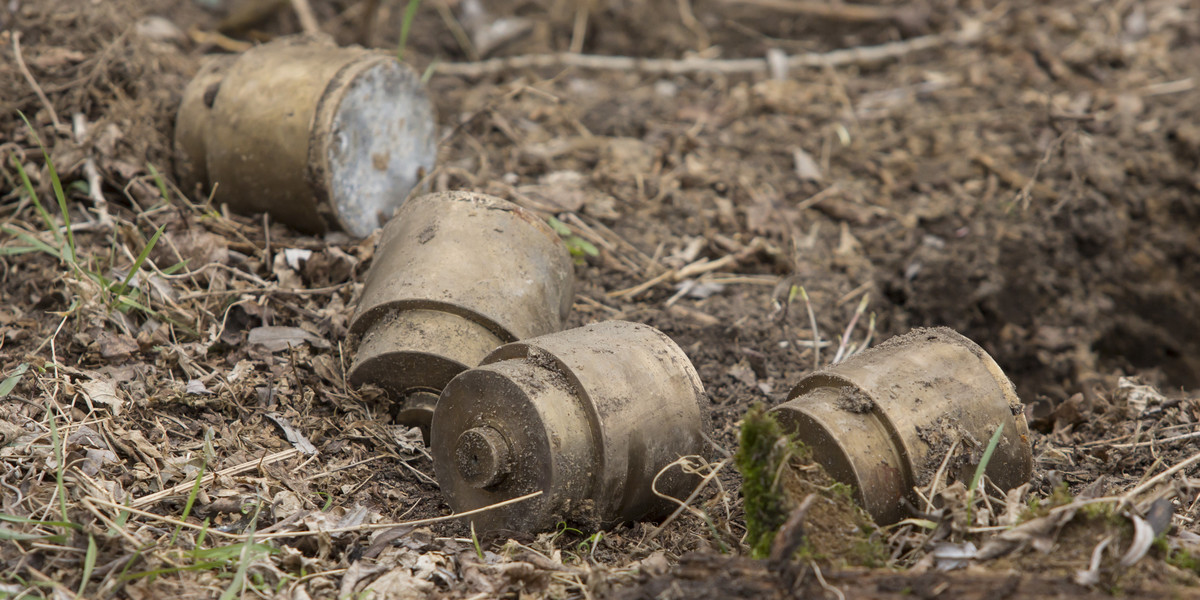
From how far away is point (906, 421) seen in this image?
2438mm

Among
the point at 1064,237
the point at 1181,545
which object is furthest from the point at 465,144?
the point at 1181,545

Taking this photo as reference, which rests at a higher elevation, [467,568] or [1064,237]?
[1064,237]

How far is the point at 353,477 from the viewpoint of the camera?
9.43 ft

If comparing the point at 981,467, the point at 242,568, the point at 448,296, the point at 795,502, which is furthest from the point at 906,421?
the point at 242,568

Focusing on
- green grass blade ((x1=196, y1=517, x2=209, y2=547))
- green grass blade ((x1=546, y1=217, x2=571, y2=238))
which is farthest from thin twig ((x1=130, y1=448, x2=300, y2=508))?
green grass blade ((x1=546, y1=217, x2=571, y2=238))

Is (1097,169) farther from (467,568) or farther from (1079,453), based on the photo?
(467,568)

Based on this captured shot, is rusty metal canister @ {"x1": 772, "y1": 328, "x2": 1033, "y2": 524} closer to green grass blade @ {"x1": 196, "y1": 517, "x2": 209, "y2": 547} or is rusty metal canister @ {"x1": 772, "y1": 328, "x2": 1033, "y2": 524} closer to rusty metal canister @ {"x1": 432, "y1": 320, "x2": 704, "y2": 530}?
rusty metal canister @ {"x1": 432, "y1": 320, "x2": 704, "y2": 530}

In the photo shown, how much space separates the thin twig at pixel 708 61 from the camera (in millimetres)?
5801

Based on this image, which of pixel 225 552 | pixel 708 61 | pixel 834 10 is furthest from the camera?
pixel 834 10

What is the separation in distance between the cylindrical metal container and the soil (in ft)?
0.49

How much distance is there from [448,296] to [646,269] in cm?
144

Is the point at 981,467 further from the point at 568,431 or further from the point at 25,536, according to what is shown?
the point at 25,536

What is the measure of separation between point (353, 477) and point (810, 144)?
344cm

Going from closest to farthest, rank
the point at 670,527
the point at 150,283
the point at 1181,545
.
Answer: the point at 1181,545 → the point at 670,527 → the point at 150,283
